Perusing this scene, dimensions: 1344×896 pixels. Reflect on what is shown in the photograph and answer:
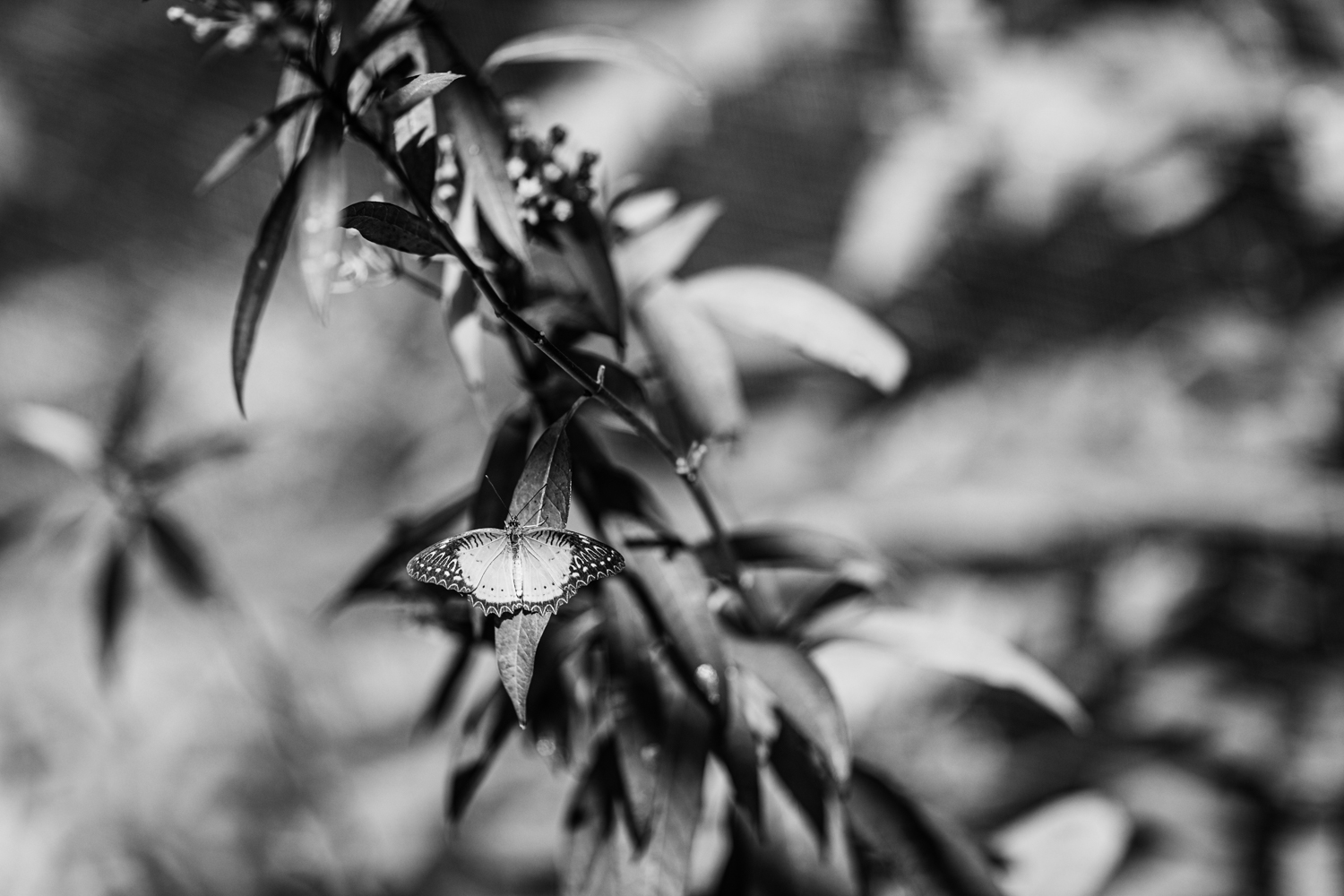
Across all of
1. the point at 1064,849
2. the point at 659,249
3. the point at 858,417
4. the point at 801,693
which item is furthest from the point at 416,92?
the point at 858,417

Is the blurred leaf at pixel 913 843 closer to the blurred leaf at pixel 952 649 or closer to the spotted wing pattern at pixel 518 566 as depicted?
the blurred leaf at pixel 952 649

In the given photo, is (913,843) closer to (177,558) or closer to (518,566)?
(518,566)

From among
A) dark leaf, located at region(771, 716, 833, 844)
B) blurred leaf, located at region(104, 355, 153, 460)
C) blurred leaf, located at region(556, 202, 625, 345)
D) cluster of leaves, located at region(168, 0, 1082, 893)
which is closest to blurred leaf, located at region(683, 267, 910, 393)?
cluster of leaves, located at region(168, 0, 1082, 893)

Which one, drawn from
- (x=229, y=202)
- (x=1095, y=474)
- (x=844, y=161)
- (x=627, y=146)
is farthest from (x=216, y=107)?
(x=1095, y=474)

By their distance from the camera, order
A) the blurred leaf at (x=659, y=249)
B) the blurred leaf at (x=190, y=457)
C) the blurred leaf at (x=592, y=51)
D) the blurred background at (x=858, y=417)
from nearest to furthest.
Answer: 1. the blurred leaf at (x=592, y=51)
2. the blurred leaf at (x=659, y=249)
3. the blurred leaf at (x=190, y=457)
4. the blurred background at (x=858, y=417)

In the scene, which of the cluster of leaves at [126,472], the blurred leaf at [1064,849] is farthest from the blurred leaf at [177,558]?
the blurred leaf at [1064,849]

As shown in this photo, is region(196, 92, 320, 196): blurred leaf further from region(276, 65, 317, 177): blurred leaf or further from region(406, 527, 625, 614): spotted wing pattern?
region(406, 527, 625, 614): spotted wing pattern
